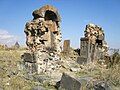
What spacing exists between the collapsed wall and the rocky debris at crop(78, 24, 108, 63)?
14.9 feet

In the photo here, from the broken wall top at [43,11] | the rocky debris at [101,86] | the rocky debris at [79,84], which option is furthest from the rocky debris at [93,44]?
the rocky debris at [101,86]

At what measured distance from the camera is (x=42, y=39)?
39.1 ft

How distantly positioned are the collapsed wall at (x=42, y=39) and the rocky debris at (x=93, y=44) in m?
4.55

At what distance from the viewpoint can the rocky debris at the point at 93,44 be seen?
55.5ft

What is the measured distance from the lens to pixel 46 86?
906 cm

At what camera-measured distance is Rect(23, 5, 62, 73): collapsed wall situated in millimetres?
11117

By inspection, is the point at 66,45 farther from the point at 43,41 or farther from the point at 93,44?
the point at 43,41

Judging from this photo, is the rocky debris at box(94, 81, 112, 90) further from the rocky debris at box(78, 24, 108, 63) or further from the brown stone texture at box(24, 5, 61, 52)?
the rocky debris at box(78, 24, 108, 63)

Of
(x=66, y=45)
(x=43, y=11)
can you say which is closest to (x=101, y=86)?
(x=43, y=11)

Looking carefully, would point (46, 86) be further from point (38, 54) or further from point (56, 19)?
point (56, 19)

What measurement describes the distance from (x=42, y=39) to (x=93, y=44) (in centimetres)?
620

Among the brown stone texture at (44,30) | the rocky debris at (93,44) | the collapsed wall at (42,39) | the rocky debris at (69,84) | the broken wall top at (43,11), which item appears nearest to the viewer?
the rocky debris at (69,84)

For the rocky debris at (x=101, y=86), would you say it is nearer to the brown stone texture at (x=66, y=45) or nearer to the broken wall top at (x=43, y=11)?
the broken wall top at (x=43, y=11)

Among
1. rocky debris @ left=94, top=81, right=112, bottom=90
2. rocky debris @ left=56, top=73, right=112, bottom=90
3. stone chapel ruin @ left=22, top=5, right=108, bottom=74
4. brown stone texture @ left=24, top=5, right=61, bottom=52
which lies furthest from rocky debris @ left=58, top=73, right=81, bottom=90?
brown stone texture @ left=24, top=5, right=61, bottom=52
